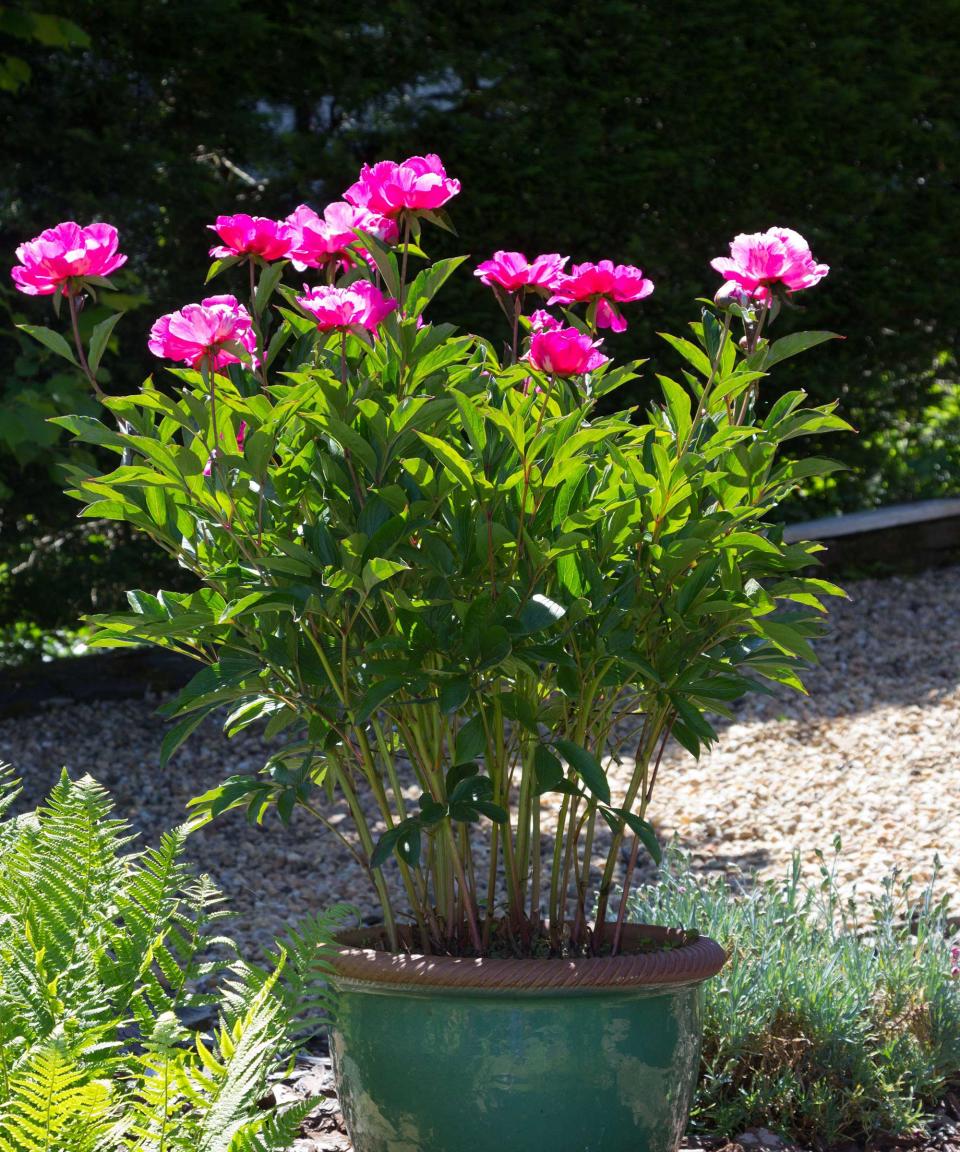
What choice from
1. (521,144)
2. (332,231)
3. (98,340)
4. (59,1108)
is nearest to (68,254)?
(98,340)

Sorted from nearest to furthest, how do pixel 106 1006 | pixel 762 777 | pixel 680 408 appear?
pixel 106 1006
pixel 680 408
pixel 762 777

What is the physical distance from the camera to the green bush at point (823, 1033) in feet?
7.37

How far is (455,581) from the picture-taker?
163 centimetres

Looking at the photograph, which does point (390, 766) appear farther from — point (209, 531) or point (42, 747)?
point (42, 747)

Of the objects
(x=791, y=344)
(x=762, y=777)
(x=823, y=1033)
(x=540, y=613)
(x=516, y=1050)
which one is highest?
(x=791, y=344)

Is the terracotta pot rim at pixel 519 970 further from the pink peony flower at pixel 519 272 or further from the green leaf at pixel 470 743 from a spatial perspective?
the pink peony flower at pixel 519 272

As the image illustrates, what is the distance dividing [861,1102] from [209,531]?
4.77 ft

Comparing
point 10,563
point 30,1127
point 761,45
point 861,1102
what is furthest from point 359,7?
point 30,1127

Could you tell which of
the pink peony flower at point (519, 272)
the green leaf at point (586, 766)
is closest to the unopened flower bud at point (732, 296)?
the pink peony flower at point (519, 272)

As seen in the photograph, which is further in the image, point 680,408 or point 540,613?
point 680,408

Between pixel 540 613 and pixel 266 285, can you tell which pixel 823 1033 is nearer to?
pixel 540 613

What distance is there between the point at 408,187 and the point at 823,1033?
61.5 inches

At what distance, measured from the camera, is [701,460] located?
168 centimetres

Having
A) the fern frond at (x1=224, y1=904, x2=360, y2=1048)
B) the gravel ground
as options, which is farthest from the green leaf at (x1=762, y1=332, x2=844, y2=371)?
the gravel ground
